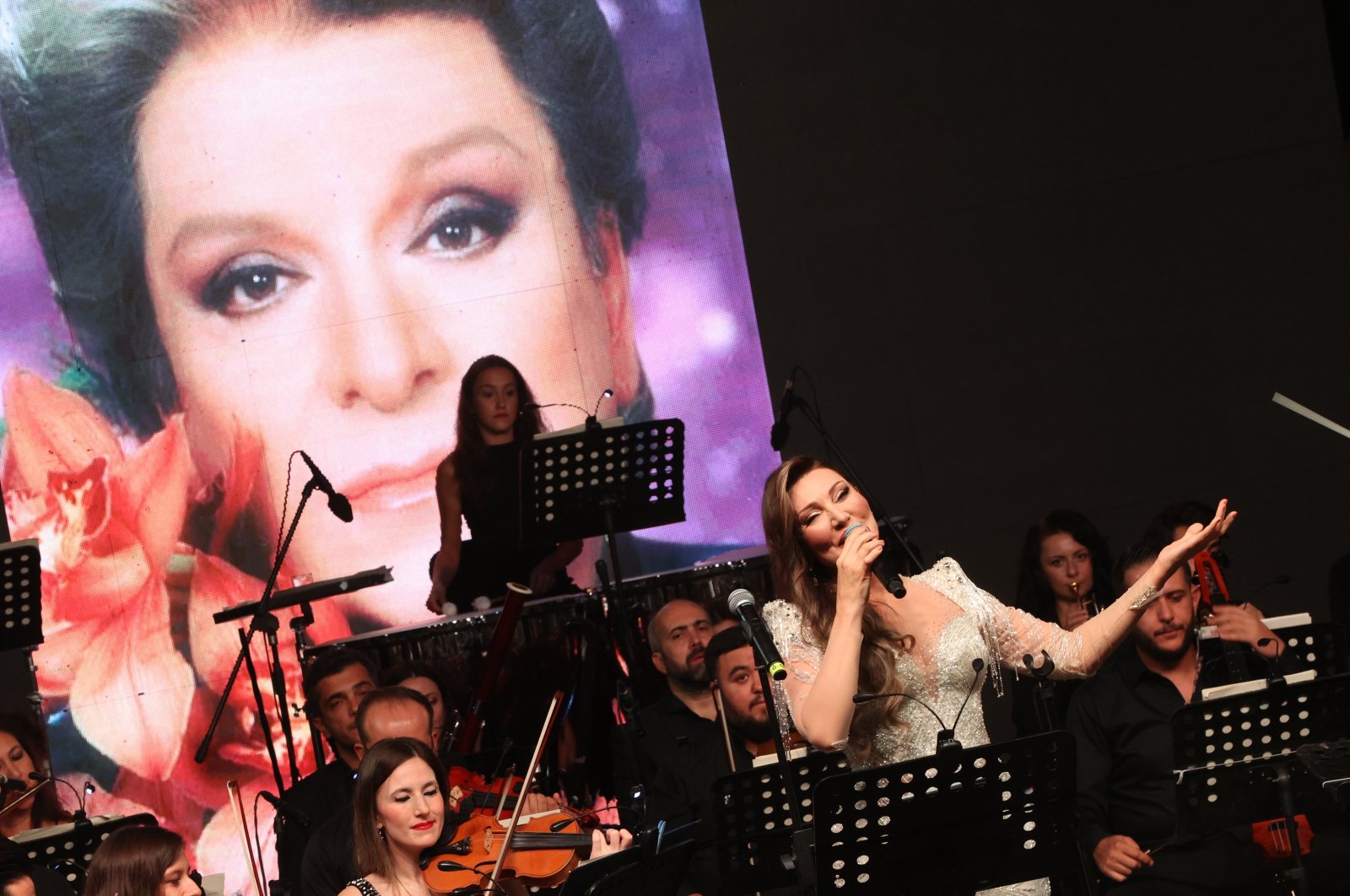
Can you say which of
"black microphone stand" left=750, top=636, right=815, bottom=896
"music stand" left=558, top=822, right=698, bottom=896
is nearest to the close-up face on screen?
"music stand" left=558, top=822, right=698, bottom=896

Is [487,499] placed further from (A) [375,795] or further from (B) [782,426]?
(A) [375,795]

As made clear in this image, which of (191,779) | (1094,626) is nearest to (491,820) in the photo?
(1094,626)

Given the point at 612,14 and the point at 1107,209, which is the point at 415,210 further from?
the point at 1107,209

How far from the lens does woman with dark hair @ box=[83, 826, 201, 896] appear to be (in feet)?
11.8

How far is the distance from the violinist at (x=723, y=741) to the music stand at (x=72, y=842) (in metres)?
1.54

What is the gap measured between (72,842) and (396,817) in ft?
4.37

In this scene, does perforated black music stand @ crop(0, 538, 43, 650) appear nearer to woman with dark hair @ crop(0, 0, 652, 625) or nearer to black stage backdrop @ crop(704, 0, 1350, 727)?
woman with dark hair @ crop(0, 0, 652, 625)

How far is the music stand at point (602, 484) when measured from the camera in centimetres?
521

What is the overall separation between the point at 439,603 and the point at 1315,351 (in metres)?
4.36

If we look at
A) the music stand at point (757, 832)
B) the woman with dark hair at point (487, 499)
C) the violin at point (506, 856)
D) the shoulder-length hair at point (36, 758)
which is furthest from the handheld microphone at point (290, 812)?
the woman with dark hair at point (487, 499)

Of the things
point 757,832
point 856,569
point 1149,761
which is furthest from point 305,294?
point 856,569

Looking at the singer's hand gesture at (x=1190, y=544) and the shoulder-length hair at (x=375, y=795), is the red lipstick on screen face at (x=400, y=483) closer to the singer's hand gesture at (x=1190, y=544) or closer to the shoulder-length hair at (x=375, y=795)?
the shoulder-length hair at (x=375, y=795)

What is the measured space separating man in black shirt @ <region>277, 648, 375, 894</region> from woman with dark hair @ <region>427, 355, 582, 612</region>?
3.57 feet

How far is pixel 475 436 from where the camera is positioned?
664cm
